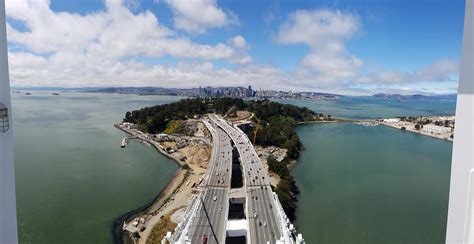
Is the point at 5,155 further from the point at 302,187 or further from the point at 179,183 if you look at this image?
the point at 302,187

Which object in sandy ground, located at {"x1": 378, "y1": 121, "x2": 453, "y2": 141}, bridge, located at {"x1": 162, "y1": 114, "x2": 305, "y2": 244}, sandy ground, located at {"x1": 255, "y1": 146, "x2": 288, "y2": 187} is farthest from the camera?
sandy ground, located at {"x1": 378, "y1": 121, "x2": 453, "y2": 141}

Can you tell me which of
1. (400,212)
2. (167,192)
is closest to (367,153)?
(400,212)

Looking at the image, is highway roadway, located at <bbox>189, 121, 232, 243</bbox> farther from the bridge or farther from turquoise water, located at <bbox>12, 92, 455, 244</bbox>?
turquoise water, located at <bbox>12, 92, 455, 244</bbox>

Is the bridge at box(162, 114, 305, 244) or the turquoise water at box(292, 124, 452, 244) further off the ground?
the bridge at box(162, 114, 305, 244)

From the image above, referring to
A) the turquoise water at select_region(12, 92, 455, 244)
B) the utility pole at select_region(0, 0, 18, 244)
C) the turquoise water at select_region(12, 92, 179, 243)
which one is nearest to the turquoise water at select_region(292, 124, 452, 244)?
the turquoise water at select_region(12, 92, 455, 244)

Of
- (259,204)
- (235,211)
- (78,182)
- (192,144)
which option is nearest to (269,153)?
(192,144)

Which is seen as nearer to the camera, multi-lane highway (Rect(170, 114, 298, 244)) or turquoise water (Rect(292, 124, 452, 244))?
multi-lane highway (Rect(170, 114, 298, 244))

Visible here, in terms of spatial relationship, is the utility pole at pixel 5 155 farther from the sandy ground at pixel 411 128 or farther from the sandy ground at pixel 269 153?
the sandy ground at pixel 411 128
